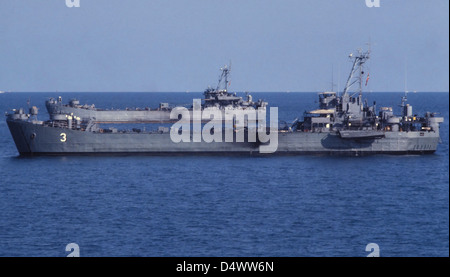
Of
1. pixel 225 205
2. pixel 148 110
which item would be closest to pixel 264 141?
pixel 225 205

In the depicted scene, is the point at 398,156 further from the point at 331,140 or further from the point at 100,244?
the point at 100,244

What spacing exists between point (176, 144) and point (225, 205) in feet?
77.9

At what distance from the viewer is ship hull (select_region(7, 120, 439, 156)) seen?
225 feet

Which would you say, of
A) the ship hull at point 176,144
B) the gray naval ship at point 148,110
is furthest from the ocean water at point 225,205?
the gray naval ship at point 148,110

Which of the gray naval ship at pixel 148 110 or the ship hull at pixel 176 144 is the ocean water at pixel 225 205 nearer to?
the ship hull at pixel 176 144

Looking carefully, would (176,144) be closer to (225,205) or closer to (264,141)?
(264,141)

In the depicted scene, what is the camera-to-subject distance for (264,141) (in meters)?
70.9

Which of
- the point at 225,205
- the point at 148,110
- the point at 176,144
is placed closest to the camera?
the point at 225,205

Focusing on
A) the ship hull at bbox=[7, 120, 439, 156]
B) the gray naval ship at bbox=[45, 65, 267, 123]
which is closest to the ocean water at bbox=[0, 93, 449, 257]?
the ship hull at bbox=[7, 120, 439, 156]

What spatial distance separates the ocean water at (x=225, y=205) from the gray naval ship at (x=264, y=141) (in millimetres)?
1457

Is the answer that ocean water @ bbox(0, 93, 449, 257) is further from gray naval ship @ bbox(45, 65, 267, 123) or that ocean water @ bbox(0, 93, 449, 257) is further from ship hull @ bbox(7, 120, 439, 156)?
gray naval ship @ bbox(45, 65, 267, 123)

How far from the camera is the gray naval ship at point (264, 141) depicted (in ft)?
225
